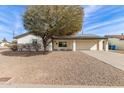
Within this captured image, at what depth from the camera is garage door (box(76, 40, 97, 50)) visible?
2430 centimetres

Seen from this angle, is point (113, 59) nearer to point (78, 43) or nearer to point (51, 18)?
point (51, 18)

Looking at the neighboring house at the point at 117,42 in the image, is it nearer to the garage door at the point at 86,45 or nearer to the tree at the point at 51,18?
the garage door at the point at 86,45

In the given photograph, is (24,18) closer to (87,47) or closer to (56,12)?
(56,12)

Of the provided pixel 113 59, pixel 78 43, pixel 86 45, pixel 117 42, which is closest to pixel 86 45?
pixel 86 45

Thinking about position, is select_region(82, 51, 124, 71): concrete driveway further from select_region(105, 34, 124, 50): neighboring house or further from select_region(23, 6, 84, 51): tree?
select_region(105, 34, 124, 50): neighboring house

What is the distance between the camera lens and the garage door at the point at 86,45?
79.7 ft

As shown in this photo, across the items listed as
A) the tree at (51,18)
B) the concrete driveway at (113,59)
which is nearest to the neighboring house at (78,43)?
the concrete driveway at (113,59)

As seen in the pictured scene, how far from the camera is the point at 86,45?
80.3 ft

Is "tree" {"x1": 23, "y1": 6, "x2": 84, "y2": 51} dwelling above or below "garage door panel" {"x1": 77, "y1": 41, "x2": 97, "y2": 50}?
above

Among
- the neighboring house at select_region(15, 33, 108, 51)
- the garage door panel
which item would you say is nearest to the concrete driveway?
the neighboring house at select_region(15, 33, 108, 51)

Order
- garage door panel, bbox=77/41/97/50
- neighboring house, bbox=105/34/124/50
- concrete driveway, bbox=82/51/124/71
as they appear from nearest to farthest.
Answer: concrete driveway, bbox=82/51/124/71
garage door panel, bbox=77/41/97/50
neighboring house, bbox=105/34/124/50

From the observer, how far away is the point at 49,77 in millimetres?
7699
